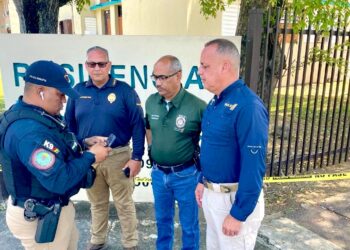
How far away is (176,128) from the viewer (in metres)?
2.58

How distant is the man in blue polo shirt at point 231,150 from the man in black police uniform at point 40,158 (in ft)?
2.51

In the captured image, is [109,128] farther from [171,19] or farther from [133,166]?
[171,19]

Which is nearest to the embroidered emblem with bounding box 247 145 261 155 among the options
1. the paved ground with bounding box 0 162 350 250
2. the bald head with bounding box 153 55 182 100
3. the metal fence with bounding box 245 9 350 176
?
the bald head with bounding box 153 55 182 100

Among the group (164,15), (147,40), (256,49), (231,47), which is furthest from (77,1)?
(164,15)

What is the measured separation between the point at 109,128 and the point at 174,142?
585 millimetres

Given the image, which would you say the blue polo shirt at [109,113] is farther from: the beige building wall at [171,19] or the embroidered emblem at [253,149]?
the beige building wall at [171,19]

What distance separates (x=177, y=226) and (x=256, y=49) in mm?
2074

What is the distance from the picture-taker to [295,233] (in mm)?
3318

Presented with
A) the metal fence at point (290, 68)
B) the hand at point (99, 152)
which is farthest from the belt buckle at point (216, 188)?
the metal fence at point (290, 68)

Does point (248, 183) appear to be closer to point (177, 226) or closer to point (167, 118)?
point (167, 118)

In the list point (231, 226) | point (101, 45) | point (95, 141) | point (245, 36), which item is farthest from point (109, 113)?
point (245, 36)

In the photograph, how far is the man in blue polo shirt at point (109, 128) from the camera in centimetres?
275

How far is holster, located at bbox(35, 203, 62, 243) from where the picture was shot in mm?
1999

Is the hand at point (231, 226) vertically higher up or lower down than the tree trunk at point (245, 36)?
lower down
